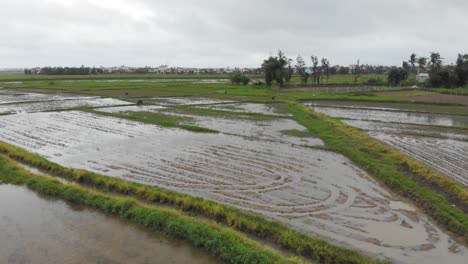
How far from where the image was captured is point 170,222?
23.0 ft

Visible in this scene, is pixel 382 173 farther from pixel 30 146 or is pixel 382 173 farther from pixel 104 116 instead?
pixel 104 116

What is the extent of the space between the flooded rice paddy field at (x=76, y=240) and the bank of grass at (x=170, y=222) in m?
0.21

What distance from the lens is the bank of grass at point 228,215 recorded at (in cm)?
593

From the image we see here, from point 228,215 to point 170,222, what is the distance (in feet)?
4.26

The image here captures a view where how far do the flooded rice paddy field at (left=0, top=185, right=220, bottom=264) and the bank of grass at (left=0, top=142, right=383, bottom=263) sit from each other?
114 cm

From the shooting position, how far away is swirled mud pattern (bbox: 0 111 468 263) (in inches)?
264

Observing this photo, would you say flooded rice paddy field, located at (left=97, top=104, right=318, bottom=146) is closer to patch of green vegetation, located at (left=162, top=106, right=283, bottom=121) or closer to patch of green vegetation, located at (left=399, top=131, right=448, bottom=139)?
patch of green vegetation, located at (left=162, top=106, right=283, bottom=121)

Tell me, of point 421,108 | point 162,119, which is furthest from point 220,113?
point 421,108

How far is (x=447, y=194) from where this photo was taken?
28.4 ft

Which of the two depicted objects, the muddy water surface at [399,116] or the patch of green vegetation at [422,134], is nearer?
the patch of green vegetation at [422,134]

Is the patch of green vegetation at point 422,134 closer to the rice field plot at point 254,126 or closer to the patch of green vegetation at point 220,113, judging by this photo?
the rice field plot at point 254,126

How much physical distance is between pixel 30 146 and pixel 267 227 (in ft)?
40.0

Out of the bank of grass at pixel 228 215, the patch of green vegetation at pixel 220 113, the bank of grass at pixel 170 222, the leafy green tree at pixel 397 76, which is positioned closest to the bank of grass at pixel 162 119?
the patch of green vegetation at pixel 220 113

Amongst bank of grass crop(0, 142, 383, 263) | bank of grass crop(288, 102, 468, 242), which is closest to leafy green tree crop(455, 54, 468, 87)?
bank of grass crop(288, 102, 468, 242)
